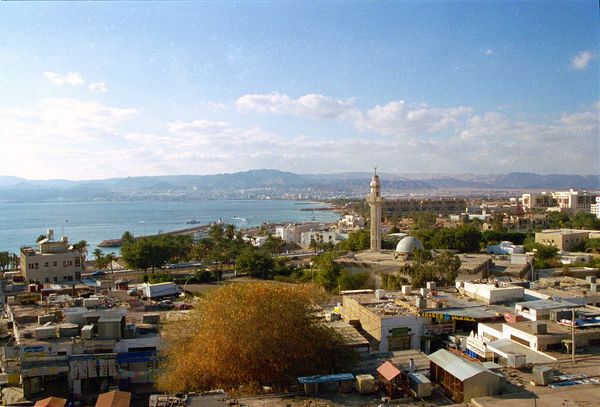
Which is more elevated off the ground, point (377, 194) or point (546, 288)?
point (377, 194)

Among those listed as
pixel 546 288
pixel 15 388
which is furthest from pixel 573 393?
pixel 15 388

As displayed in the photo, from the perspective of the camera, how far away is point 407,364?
11.5 m

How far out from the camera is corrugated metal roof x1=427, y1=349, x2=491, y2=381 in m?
8.86

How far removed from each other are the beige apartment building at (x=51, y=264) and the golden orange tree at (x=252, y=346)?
593 inches

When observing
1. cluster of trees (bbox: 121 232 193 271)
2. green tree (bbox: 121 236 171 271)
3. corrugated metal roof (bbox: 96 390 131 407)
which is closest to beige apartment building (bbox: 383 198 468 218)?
cluster of trees (bbox: 121 232 193 271)

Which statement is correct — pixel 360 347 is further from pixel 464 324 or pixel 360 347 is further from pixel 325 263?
pixel 325 263

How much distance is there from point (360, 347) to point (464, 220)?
179ft

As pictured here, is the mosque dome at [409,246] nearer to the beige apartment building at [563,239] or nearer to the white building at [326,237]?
the beige apartment building at [563,239]

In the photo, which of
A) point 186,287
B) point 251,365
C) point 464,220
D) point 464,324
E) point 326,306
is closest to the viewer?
point 251,365

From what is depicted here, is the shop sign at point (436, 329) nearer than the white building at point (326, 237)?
Yes

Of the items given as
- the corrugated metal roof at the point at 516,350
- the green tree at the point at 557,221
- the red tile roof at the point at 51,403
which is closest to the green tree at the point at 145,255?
the red tile roof at the point at 51,403

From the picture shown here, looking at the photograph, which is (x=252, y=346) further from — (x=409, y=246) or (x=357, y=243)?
(x=357, y=243)

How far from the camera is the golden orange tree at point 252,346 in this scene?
34.9ft

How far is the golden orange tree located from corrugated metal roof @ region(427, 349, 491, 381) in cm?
223
